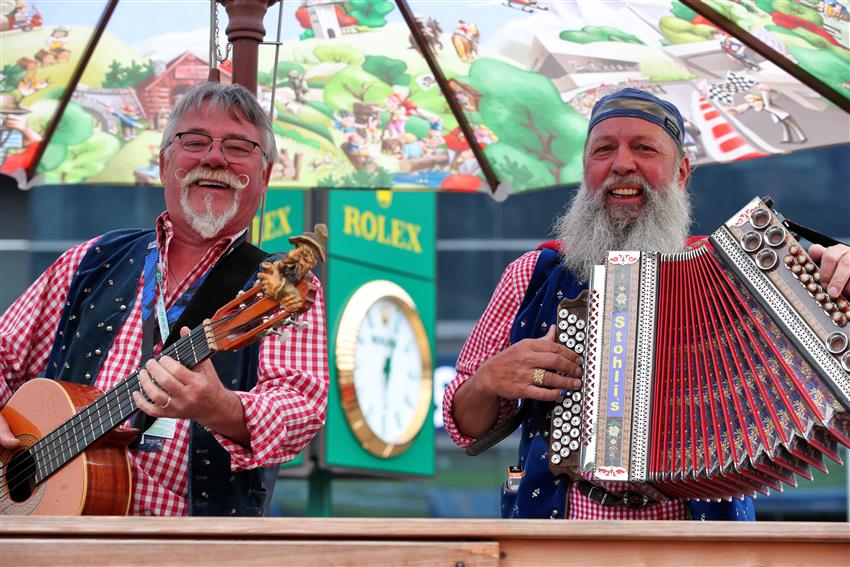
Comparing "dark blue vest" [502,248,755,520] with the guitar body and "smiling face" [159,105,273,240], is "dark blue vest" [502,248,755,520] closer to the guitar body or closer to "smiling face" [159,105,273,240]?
"smiling face" [159,105,273,240]

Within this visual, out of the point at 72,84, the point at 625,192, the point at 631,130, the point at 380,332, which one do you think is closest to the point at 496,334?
the point at 625,192

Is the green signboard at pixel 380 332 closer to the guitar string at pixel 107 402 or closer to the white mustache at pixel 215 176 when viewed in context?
the white mustache at pixel 215 176

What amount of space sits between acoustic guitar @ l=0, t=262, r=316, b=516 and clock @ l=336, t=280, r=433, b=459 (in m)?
5.40

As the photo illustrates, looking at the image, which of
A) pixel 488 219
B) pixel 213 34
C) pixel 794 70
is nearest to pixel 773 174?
pixel 488 219

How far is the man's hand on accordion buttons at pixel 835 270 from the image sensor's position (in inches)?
101

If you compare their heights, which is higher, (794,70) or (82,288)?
(794,70)

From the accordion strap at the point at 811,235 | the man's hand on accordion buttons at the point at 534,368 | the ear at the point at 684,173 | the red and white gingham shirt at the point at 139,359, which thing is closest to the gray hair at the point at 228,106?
the red and white gingham shirt at the point at 139,359

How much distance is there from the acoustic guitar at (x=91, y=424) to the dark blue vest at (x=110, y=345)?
15 centimetres

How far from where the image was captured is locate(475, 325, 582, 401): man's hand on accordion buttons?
9.43 feet

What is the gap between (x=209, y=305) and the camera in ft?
9.73

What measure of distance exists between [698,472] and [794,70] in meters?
1.59

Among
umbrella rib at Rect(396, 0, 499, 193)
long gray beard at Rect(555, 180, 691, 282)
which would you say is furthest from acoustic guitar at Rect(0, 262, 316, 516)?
umbrella rib at Rect(396, 0, 499, 193)

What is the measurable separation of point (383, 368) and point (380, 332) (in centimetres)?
27

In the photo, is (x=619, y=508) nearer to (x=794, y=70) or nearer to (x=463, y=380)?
(x=463, y=380)
